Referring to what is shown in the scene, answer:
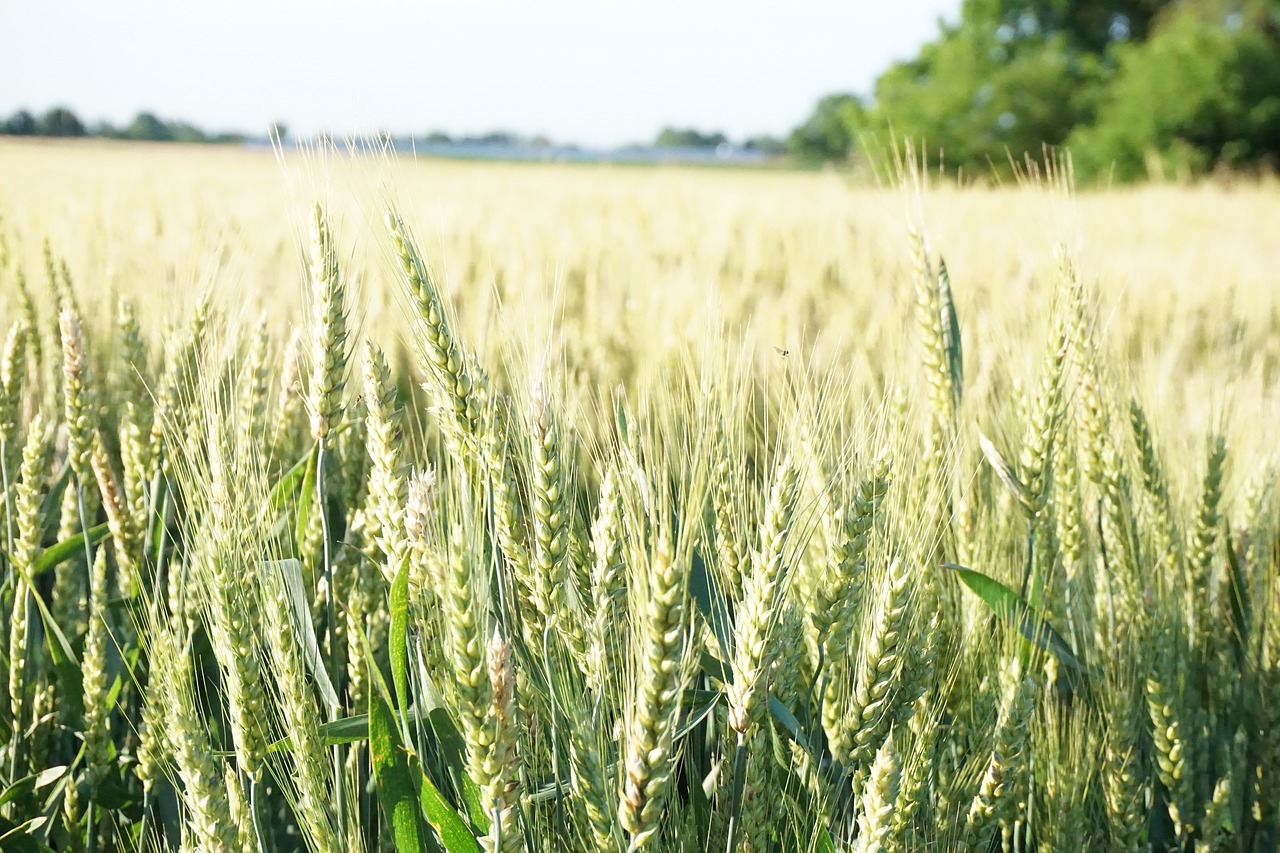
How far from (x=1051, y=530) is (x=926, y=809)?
0.47 m

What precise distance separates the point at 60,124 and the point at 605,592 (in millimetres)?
32181

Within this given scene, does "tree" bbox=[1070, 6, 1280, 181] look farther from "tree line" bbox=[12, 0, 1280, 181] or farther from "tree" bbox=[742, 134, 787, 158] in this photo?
"tree" bbox=[742, 134, 787, 158]

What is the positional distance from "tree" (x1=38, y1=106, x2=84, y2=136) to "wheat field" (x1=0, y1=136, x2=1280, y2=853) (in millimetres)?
29415

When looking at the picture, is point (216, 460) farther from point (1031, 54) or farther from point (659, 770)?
point (1031, 54)

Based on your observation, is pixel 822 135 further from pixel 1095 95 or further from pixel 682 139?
pixel 1095 95

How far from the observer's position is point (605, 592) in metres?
0.77

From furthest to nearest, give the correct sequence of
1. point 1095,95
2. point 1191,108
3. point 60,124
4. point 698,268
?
point 60,124 → point 1095,95 → point 1191,108 → point 698,268

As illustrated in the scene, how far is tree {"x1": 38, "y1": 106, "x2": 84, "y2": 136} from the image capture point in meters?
26.4

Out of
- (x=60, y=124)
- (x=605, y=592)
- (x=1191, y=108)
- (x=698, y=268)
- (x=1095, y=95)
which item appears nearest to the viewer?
(x=605, y=592)

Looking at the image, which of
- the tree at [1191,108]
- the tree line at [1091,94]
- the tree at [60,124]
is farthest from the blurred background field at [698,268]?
the tree at [60,124]

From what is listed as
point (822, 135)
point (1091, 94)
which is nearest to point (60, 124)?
point (1091, 94)

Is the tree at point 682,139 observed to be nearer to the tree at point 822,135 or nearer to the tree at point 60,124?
the tree at point 822,135

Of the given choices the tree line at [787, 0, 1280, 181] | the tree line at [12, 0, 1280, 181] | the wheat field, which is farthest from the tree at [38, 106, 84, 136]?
the wheat field

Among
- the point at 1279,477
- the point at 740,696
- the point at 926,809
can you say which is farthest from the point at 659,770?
the point at 1279,477
